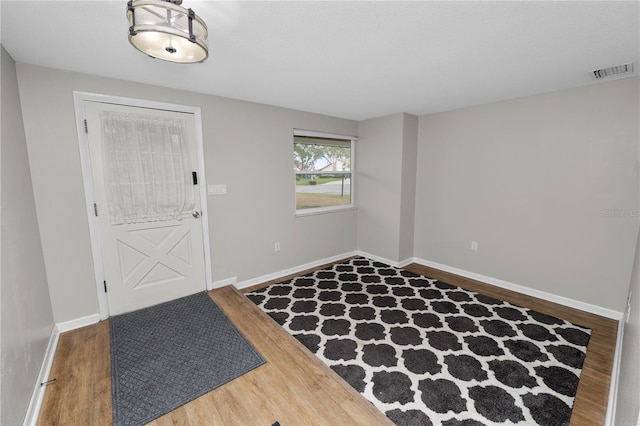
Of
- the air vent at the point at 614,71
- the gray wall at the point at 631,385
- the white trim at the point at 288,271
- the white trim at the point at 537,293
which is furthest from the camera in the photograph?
the white trim at the point at 288,271

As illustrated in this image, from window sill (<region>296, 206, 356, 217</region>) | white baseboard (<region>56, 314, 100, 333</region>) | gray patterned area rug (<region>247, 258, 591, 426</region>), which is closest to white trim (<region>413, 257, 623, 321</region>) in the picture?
gray patterned area rug (<region>247, 258, 591, 426</region>)

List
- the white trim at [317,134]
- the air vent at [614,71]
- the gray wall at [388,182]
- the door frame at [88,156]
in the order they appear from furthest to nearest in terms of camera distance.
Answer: the gray wall at [388,182]
the white trim at [317,134]
the door frame at [88,156]
the air vent at [614,71]

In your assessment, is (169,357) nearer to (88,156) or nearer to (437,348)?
(88,156)

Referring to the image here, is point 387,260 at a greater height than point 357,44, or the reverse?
point 357,44

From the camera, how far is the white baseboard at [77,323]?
2.45 m

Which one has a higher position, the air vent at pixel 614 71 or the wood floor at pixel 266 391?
the air vent at pixel 614 71

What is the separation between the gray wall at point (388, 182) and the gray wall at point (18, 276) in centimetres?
387

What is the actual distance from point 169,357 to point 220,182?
1.82 m

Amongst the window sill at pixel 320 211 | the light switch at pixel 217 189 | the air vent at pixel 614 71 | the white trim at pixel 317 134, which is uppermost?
the air vent at pixel 614 71

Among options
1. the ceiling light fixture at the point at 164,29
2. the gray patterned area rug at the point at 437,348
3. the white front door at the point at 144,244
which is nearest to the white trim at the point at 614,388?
the gray patterned area rug at the point at 437,348

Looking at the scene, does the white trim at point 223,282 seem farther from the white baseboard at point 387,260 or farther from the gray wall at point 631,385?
the gray wall at point 631,385

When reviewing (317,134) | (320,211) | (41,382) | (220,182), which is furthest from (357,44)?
(41,382)

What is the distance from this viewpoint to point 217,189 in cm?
317

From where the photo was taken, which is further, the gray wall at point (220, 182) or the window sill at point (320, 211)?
the window sill at point (320, 211)
